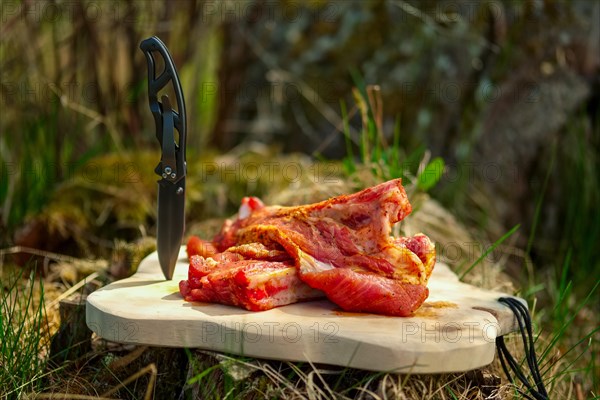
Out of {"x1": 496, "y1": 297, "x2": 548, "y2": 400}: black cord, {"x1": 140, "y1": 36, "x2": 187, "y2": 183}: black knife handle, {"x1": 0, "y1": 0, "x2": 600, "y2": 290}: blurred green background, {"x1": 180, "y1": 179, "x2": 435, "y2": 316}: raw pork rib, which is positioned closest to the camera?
{"x1": 180, "y1": 179, "x2": 435, "y2": 316}: raw pork rib

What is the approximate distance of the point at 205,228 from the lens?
4691mm

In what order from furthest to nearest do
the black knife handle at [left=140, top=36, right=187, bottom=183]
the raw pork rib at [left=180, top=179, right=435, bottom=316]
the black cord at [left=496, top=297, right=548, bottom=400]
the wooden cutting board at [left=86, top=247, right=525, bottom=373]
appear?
the black knife handle at [left=140, top=36, right=187, bottom=183]
the black cord at [left=496, top=297, right=548, bottom=400]
the raw pork rib at [left=180, top=179, right=435, bottom=316]
the wooden cutting board at [left=86, top=247, right=525, bottom=373]

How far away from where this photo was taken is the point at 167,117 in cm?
309

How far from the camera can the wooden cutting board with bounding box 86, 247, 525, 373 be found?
2.53m

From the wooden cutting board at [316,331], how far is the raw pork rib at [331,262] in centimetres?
6

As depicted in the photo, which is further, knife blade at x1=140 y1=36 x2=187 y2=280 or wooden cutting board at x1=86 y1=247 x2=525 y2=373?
knife blade at x1=140 y1=36 x2=187 y2=280

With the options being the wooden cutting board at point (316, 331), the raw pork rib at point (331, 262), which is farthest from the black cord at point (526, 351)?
the raw pork rib at point (331, 262)

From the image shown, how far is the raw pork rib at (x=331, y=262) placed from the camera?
279 cm

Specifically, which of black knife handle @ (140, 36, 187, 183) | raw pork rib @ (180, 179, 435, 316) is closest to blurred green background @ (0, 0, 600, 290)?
black knife handle @ (140, 36, 187, 183)

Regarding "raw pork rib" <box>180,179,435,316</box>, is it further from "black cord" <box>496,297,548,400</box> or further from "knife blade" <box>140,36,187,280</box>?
"black cord" <box>496,297,548,400</box>

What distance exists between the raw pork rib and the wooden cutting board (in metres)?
0.06

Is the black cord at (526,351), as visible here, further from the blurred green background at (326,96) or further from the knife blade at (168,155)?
the blurred green background at (326,96)

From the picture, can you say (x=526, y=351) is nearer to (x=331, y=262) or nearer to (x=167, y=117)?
(x=331, y=262)

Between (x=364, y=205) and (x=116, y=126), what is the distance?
3688 millimetres
